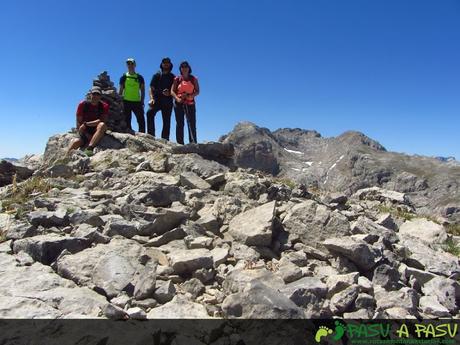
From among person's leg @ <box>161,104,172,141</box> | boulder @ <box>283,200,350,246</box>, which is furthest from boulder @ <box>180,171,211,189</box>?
person's leg @ <box>161,104,172,141</box>

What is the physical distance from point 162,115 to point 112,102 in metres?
3.20

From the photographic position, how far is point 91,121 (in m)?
19.1

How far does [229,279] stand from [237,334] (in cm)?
146

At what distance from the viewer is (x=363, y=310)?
24.4 ft

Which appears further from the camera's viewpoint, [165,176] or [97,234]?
[165,176]

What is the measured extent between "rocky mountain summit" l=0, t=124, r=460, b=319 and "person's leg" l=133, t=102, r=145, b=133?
24.6 feet

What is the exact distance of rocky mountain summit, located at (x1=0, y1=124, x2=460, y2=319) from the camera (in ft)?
23.3

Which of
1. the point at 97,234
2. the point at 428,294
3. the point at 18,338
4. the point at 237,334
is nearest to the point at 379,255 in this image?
the point at 428,294

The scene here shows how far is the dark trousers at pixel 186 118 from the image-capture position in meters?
19.6

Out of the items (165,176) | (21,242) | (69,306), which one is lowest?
(69,306)

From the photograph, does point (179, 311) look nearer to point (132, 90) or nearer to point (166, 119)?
point (166, 119)

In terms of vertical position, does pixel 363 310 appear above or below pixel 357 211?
below

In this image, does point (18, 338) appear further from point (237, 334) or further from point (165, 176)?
point (165, 176)

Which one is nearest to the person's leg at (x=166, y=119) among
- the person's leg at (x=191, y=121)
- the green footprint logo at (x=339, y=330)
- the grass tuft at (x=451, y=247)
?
the person's leg at (x=191, y=121)
